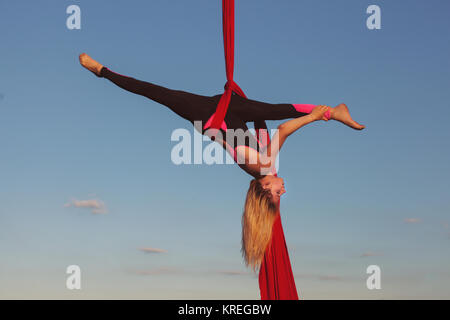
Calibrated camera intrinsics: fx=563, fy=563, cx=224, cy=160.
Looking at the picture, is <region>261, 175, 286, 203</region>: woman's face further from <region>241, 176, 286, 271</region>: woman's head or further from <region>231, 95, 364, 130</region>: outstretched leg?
<region>231, 95, 364, 130</region>: outstretched leg

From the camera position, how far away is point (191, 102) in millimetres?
6660

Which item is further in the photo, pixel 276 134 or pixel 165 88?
pixel 165 88

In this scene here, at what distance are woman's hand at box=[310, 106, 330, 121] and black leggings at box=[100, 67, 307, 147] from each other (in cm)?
66

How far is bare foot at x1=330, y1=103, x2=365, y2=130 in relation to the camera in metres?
6.98

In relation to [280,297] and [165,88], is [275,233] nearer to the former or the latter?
[280,297]

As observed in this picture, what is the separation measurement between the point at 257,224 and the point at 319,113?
4.91 feet

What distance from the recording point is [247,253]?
255 inches

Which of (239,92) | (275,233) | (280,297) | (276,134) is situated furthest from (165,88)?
(280,297)

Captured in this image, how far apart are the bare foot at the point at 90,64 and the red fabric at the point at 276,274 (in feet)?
9.25

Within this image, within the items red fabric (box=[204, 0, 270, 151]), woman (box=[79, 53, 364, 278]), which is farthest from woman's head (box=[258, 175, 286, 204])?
red fabric (box=[204, 0, 270, 151])

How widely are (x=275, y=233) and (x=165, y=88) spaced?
215 centimetres

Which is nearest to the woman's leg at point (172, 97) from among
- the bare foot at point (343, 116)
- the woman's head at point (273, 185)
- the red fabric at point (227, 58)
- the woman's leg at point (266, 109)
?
the red fabric at point (227, 58)

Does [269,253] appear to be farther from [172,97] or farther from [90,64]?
[90,64]
